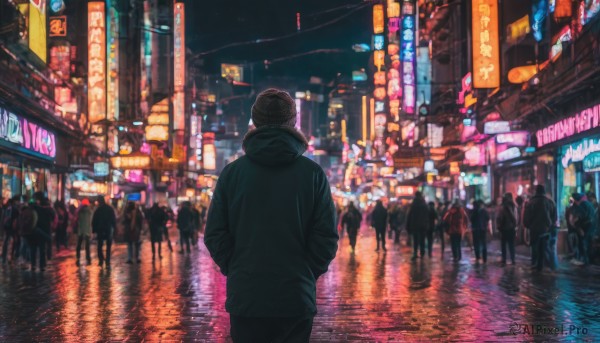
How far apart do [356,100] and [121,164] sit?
121637mm

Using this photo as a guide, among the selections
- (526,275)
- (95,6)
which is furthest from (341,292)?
(95,6)

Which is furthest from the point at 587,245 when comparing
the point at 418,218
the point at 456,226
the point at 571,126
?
the point at 418,218

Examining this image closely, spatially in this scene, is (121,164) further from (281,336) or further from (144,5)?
(281,336)

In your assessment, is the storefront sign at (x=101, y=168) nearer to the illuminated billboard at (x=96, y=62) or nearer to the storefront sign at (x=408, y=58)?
the illuminated billboard at (x=96, y=62)

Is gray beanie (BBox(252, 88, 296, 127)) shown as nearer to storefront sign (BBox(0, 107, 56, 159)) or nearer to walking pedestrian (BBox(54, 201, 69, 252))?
storefront sign (BBox(0, 107, 56, 159))

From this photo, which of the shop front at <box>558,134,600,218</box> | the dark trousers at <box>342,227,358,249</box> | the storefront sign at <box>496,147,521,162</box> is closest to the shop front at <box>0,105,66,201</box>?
the dark trousers at <box>342,227,358,249</box>

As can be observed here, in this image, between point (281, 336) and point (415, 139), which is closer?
point (281, 336)

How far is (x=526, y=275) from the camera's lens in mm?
15750

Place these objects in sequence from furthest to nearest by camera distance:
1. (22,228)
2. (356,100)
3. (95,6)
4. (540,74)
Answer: (356,100)
(95,6)
(540,74)
(22,228)

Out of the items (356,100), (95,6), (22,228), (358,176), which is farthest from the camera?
(356,100)

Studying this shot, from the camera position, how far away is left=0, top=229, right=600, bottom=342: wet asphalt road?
8.52m

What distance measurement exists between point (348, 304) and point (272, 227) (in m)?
7.52

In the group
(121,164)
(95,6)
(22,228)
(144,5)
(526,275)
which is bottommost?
(526,275)

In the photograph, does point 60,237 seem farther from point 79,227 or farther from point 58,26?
point 58,26
